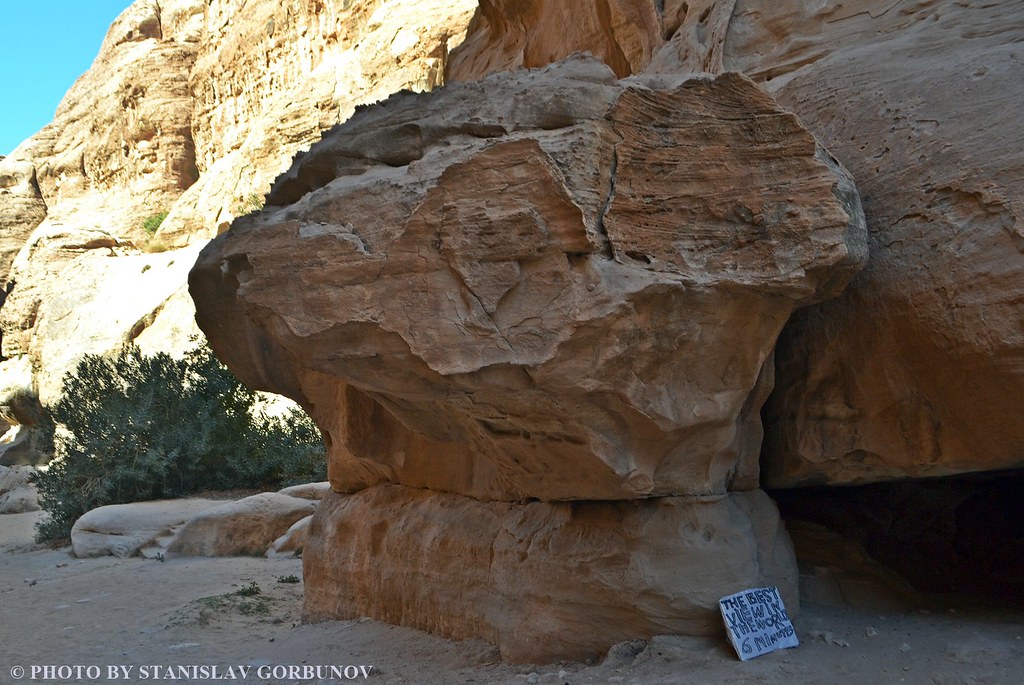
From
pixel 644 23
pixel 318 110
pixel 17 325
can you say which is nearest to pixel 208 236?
pixel 318 110

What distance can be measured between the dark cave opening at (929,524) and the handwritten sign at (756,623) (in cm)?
143

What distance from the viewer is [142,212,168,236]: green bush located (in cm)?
2517

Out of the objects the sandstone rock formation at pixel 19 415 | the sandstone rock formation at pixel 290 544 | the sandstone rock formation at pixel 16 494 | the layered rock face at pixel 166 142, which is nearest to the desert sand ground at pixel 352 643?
the sandstone rock formation at pixel 290 544

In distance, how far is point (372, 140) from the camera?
13.3 ft

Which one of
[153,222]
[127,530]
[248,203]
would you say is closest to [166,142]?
[153,222]

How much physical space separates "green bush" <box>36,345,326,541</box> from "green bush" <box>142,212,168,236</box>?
11.7 m

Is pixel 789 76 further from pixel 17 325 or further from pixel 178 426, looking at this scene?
pixel 17 325

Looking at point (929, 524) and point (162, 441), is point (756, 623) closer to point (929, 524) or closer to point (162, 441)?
point (929, 524)

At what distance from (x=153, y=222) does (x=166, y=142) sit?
2.85 meters

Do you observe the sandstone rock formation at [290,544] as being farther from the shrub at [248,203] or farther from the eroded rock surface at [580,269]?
the shrub at [248,203]

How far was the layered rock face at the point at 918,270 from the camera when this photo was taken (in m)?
3.33

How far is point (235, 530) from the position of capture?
8.66m

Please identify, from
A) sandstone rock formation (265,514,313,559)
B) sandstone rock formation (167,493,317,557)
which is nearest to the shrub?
sandstone rock formation (167,493,317,557)

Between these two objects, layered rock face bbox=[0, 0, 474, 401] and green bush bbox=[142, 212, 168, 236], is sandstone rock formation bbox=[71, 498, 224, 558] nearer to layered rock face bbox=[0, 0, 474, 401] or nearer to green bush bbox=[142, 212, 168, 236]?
layered rock face bbox=[0, 0, 474, 401]
